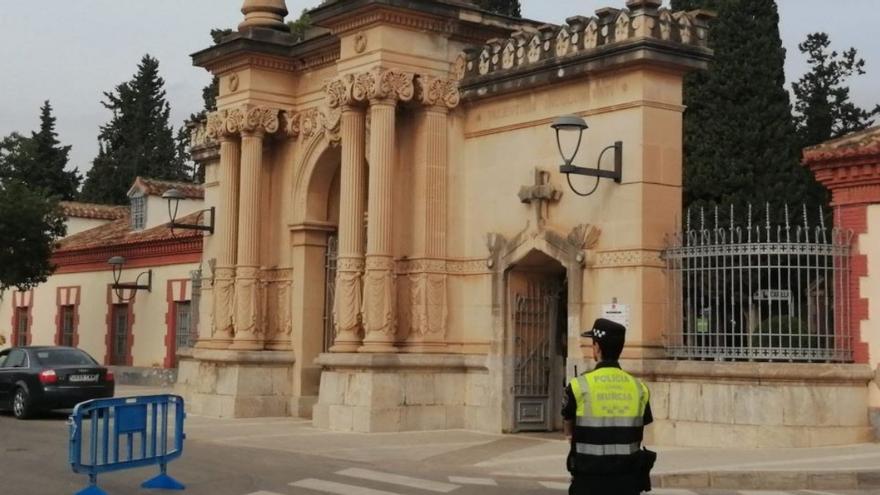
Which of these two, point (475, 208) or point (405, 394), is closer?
point (405, 394)

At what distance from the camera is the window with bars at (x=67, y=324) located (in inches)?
1480

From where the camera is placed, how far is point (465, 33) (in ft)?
65.8

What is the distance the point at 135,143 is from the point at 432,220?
43.8 metres

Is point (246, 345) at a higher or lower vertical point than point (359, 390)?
higher

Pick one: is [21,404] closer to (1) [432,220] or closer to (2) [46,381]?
(2) [46,381]

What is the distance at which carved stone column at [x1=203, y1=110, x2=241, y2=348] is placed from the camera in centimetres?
2278

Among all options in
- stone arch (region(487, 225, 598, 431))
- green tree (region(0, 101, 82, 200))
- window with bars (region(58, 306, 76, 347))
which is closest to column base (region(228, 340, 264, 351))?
stone arch (region(487, 225, 598, 431))

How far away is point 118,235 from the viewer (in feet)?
122

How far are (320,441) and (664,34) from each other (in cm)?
748

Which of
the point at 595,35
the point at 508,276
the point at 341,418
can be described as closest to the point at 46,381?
the point at 341,418

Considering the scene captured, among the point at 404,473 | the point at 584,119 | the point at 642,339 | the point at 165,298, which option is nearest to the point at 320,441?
the point at 404,473

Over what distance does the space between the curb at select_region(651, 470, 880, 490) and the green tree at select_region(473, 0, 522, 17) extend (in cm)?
2562

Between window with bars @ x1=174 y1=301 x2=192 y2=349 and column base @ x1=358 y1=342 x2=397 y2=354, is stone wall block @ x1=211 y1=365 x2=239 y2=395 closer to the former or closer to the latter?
column base @ x1=358 y1=342 x2=397 y2=354

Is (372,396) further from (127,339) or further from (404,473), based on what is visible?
(127,339)
